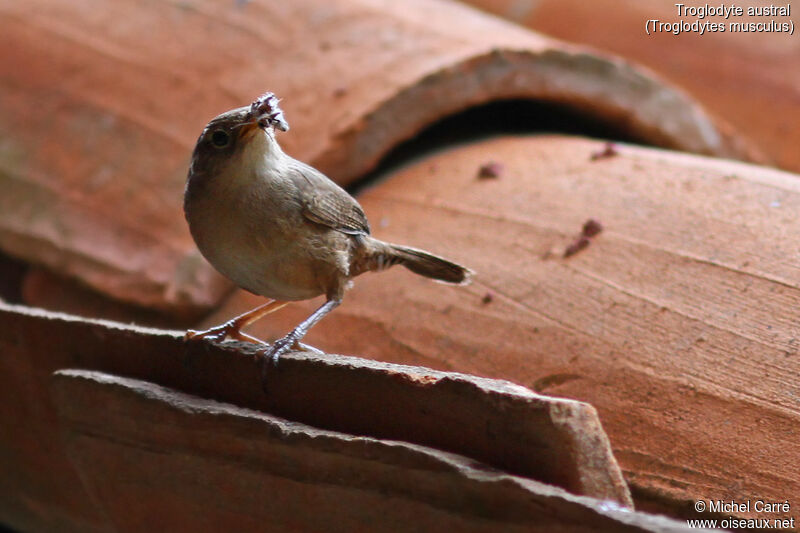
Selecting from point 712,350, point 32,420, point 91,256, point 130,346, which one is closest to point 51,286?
point 91,256

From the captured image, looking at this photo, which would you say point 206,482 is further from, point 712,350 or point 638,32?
point 638,32

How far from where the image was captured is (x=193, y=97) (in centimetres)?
417

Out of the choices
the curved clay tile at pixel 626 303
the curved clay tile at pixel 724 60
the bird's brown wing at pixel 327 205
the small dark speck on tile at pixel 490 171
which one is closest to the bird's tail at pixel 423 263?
the bird's brown wing at pixel 327 205

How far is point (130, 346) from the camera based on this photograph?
271cm

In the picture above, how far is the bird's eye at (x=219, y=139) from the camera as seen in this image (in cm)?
246

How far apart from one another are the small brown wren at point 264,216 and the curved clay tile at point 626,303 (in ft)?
2.08

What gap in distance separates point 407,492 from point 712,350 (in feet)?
3.77

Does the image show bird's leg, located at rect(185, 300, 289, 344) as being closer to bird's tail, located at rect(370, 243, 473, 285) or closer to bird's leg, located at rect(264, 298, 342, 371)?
bird's leg, located at rect(264, 298, 342, 371)

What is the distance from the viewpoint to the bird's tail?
286 cm

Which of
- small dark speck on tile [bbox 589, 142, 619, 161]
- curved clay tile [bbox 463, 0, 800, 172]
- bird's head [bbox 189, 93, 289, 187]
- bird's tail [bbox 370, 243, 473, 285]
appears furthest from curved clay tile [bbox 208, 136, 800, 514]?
curved clay tile [bbox 463, 0, 800, 172]

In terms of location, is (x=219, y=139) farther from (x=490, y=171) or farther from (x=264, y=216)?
(x=490, y=171)

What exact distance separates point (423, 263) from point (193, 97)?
72.9 inches

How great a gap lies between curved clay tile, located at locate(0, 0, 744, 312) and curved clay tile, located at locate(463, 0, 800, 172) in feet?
2.11

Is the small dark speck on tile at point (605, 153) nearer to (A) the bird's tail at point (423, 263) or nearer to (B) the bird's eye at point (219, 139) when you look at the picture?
(A) the bird's tail at point (423, 263)
